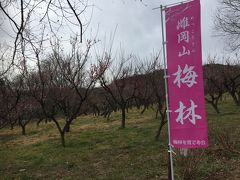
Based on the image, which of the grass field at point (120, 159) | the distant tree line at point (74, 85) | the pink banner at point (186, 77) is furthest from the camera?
the distant tree line at point (74, 85)

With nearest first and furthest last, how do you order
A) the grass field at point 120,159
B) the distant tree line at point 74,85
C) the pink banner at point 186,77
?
the pink banner at point 186,77
the grass field at point 120,159
the distant tree line at point 74,85

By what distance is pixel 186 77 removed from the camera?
4820 millimetres

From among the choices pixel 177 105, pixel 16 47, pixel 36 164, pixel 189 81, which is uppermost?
pixel 16 47

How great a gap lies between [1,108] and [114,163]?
6.41 m

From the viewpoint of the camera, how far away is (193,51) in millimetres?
4781

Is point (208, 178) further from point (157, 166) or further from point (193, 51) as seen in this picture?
point (193, 51)

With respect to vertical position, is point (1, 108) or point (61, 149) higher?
point (1, 108)

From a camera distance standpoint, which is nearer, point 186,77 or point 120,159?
point 186,77


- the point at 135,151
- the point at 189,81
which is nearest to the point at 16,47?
the point at 189,81

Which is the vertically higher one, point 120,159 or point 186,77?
point 186,77

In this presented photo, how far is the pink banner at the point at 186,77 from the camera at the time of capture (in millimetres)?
4742

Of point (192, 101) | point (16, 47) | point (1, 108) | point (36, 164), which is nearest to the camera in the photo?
point (16, 47)

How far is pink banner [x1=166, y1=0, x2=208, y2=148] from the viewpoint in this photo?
4742 millimetres

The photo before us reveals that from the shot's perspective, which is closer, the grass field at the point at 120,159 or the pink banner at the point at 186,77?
the pink banner at the point at 186,77
